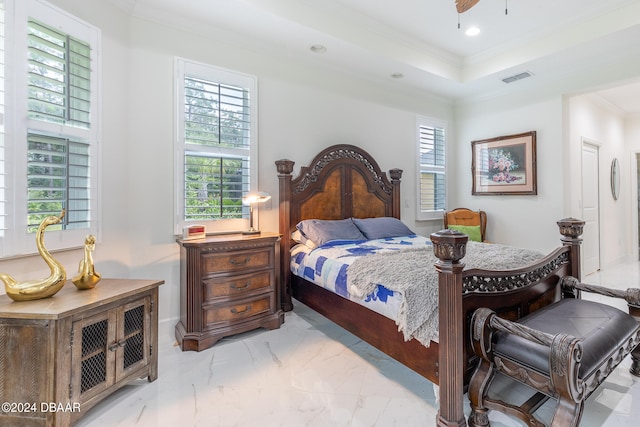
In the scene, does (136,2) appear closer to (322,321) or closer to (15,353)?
(15,353)

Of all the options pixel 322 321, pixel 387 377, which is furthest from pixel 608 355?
pixel 322 321

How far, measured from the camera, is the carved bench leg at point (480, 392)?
159 centimetres

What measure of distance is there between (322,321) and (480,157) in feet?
11.8

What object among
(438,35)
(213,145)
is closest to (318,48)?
(438,35)

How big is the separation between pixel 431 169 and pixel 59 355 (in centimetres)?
480

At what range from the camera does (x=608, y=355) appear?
153cm

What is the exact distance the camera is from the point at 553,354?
1.33 m

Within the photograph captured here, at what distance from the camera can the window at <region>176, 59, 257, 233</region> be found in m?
2.93

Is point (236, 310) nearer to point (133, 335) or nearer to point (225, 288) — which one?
point (225, 288)

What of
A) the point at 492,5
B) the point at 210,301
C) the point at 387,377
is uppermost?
the point at 492,5

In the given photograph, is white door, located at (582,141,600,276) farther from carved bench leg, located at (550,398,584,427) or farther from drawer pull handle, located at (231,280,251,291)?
drawer pull handle, located at (231,280,251,291)

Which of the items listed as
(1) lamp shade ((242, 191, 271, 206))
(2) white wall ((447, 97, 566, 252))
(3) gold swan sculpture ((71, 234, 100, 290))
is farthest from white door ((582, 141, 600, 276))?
(3) gold swan sculpture ((71, 234, 100, 290))

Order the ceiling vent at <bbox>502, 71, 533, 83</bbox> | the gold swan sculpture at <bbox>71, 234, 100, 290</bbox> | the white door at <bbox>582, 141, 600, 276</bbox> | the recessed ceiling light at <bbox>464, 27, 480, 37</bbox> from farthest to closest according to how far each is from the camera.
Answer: the white door at <bbox>582, 141, 600, 276</bbox> < the ceiling vent at <bbox>502, 71, 533, 83</bbox> < the recessed ceiling light at <bbox>464, 27, 480, 37</bbox> < the gold swan sculpture at <bbox>71, 234, 100, 290</bbox>

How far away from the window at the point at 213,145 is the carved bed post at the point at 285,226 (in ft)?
1.04
